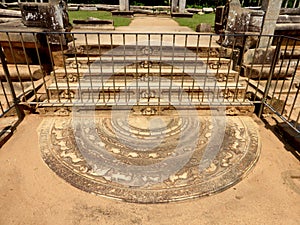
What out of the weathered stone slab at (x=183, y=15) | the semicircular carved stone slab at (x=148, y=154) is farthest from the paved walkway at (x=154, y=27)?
the weathered stone slab at (x=183, y=15)

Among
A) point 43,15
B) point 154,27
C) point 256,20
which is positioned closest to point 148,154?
point 43,15

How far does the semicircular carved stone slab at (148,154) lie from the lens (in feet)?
7.34

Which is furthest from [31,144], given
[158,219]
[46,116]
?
[158,219]

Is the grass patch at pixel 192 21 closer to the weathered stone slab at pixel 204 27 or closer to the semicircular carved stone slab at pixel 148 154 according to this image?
the weathered stone slab at pixel 204 27

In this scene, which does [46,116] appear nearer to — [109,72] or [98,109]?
[98,109]

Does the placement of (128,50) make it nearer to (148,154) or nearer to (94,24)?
(148,154)

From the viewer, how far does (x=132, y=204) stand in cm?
206

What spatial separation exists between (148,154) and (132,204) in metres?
0.75

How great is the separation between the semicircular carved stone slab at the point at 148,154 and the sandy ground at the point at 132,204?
3.6 inches

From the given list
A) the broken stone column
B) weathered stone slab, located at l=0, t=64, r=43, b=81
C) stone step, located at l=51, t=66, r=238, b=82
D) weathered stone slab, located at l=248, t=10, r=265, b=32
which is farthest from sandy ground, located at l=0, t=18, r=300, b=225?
weathered stone slab, located at l=248, t=10, r=265, b=32

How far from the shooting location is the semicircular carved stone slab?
7.34 ft

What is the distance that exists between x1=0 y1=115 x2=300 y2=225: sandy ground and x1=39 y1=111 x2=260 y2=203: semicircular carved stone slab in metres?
0.09

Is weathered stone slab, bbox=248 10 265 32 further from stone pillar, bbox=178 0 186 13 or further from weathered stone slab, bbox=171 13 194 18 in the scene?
stone pillar, bbox=178 0 186 13

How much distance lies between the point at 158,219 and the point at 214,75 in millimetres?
3055
